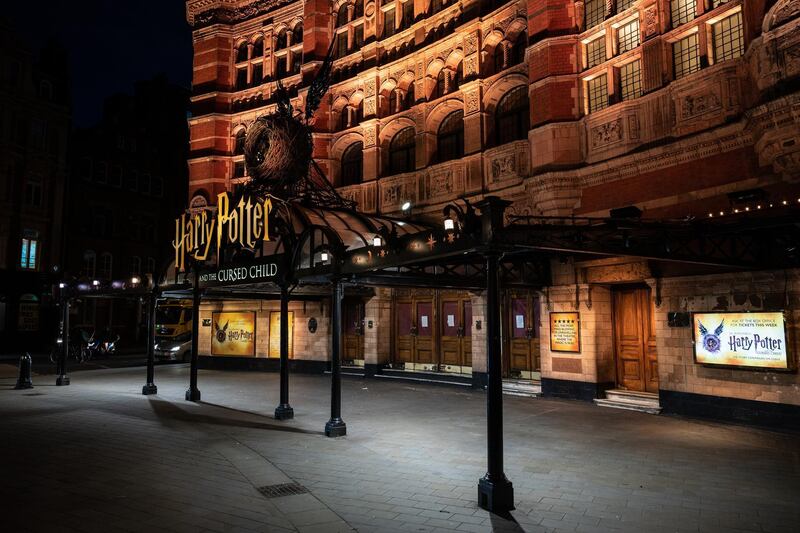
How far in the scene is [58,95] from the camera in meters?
36.2

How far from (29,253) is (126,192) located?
8.98 m

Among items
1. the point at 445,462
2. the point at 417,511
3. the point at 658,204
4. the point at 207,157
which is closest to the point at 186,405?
the point at 445,462

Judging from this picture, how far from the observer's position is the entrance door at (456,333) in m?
18.2

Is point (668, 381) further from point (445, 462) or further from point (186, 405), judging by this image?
point (186, 405)

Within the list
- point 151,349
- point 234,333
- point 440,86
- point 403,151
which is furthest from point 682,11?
point 234,333

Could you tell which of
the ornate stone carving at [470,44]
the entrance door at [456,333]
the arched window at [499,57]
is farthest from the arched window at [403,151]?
the entrance door at [456,333]

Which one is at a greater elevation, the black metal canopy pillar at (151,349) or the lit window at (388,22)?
the lit window at (388,22)

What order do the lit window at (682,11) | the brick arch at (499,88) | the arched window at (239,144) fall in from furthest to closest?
the arched window at (239,144) < the brick arch at (499,88) < the lit window at (682,11)

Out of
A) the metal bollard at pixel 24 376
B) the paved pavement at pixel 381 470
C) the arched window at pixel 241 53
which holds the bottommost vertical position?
the paved pavement at pixel 381 470

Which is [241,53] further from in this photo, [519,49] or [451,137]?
[519,49]

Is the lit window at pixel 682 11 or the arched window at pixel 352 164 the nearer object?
the lit window at pixel 682 11

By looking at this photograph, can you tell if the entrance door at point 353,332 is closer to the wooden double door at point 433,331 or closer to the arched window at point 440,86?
the wooden double door at point 433,331

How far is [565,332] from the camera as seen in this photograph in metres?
14.4

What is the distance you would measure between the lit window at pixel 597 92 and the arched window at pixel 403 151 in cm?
733
